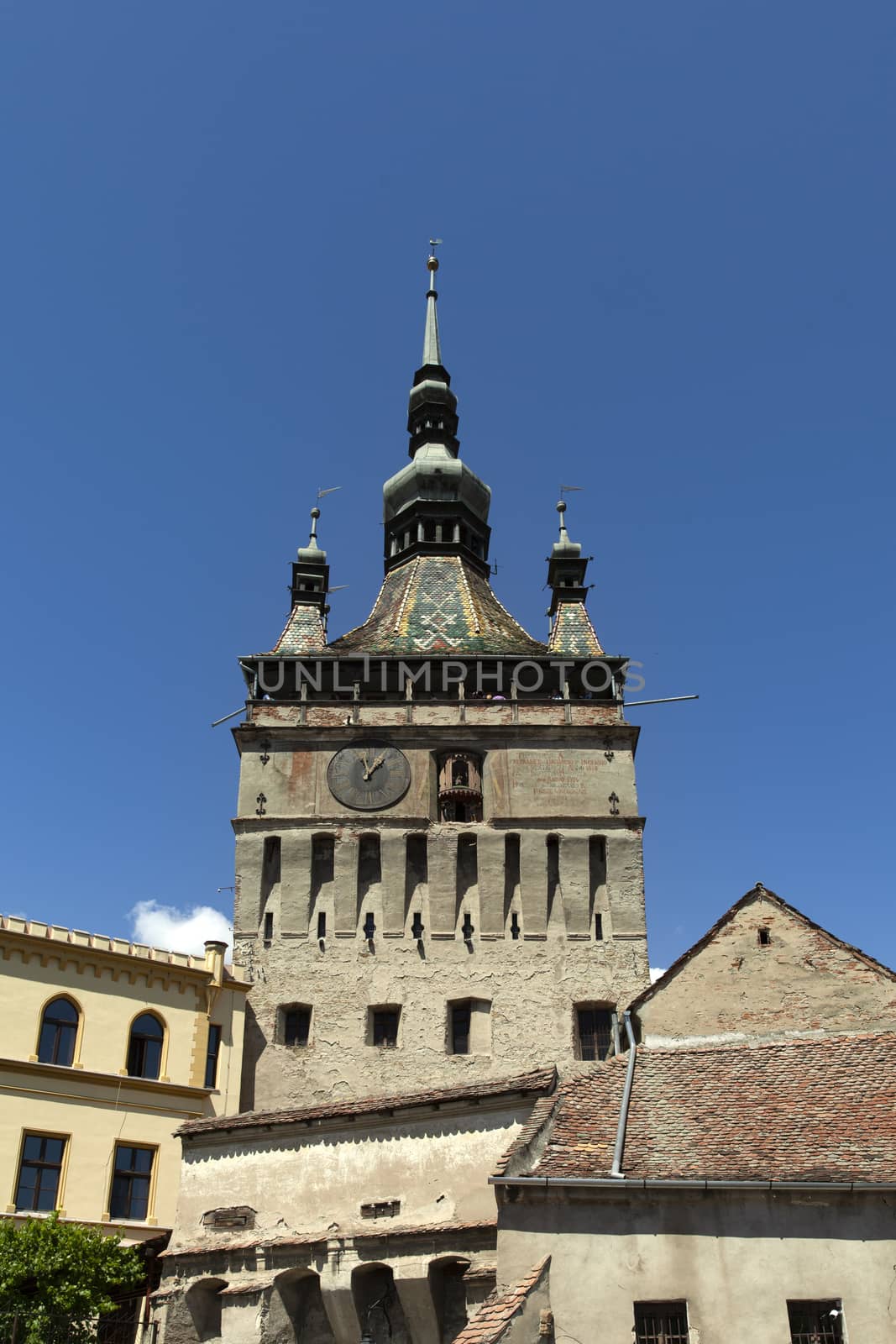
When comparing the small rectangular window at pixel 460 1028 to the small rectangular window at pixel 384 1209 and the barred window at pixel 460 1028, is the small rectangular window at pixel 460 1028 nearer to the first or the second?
the barred window at pixel 460 1028

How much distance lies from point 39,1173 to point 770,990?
533 inches

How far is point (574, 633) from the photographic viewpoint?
123 feet

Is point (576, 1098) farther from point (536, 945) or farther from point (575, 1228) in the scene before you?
point (536, 945)

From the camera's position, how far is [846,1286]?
1366 cm

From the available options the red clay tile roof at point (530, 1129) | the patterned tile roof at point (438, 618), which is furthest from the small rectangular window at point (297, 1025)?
the red clay tile roof at point (530, 1129)

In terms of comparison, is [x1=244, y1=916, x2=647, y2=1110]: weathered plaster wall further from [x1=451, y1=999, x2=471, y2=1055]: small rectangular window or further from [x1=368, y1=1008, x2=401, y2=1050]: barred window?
[x1=451, y1=999, x2=471, y2=1055]: small rectangular window

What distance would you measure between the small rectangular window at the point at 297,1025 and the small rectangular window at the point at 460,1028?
130 inches

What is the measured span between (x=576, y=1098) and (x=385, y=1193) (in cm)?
284

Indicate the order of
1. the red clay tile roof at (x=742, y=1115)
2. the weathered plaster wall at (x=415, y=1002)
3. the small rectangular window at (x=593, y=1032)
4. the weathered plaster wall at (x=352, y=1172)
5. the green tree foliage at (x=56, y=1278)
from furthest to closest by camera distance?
the small rectangular window at (x=593, y=1032) → the weathered plaster wall at (x=415, y=1002) → the green tree foliage at (x=56, y=1278) → the weathered plaster wall at (x=352, y=1172) → the red clay tile roof at (x=742, y=1115)

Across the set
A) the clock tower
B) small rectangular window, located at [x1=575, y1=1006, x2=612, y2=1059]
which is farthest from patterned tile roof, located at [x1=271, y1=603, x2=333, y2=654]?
small rectangular window, located at [x1=575, y1=1006, x2=612, y2=1059]

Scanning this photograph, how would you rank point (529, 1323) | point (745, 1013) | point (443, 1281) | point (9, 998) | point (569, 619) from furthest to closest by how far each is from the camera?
1. point (569, 619)
2. point (9, 998)
3. point (745, 1013)
4. point (443, 1281)
5. point (529, 1323)

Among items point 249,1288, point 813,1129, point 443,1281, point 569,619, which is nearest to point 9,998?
point 249,1288

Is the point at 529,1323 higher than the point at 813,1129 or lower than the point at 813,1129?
lower

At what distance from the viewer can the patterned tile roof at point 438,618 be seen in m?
36.9
